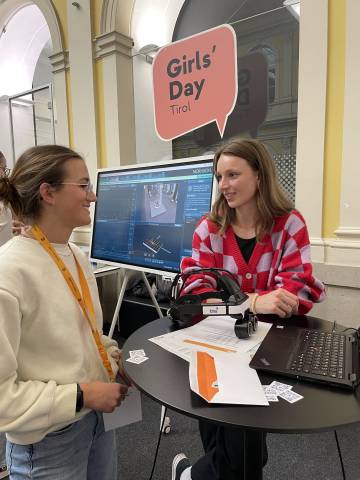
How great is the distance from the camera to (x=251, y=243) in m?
1.33

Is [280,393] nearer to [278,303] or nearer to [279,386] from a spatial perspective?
[279,386]

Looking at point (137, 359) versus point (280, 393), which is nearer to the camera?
point (280, 393)

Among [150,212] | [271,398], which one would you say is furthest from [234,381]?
[150,212]

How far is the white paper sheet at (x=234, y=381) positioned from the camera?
66cm

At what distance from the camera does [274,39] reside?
268 cm

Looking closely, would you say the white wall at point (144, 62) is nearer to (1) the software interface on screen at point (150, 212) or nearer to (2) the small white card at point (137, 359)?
(1) the software interface on screen at point (150, 212)

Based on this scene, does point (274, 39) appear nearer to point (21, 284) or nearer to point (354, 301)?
point (354, 301)

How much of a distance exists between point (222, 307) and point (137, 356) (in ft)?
0.89

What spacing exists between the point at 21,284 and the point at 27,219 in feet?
0.68

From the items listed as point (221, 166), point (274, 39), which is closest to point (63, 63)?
point (274, 39)

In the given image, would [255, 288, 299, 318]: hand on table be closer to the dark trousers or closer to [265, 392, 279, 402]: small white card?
the dark trousers

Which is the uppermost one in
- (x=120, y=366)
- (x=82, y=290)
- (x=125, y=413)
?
(x=82, y=290)

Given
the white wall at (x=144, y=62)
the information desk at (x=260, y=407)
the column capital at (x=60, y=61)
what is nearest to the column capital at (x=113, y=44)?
the white wall at (x=144, y=62)

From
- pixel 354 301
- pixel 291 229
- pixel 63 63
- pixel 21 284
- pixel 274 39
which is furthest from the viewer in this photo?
pixel 63 63
